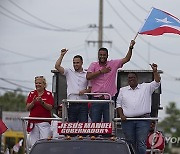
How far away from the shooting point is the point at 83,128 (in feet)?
43.9

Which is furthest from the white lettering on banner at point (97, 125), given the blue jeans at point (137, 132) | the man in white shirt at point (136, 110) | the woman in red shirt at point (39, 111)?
the woman in red shirt at point (39, 111)

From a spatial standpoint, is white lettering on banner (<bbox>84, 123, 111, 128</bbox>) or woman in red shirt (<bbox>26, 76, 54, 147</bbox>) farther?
woman in red shirt (<bbox>26, 76, 54, 147</bbox>)

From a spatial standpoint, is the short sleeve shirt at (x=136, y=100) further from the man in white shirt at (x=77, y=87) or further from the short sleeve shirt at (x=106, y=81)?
the man in white shirt at (x=77, y=87)

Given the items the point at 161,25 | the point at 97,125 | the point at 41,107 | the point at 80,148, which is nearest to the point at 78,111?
the point at 41,107

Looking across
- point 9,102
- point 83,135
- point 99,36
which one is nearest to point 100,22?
point 99,36

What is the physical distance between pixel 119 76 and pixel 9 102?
288 ft

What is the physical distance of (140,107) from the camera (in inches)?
555

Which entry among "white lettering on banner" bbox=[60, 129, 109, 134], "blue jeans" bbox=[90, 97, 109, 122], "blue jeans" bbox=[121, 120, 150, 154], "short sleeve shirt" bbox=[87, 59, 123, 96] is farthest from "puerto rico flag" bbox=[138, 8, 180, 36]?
"white lettering on banner" bbox=[60, 129, 109, 134]

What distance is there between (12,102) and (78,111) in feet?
304

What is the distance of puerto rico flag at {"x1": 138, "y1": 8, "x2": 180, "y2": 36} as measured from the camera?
626 inches

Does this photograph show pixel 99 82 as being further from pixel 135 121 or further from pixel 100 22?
pixel 100 22

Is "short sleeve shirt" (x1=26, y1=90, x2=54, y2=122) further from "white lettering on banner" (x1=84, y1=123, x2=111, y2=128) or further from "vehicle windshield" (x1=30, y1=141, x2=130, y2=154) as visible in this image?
"vehicle windshield" (x1=30, y1=141, x2=130, y2=154)

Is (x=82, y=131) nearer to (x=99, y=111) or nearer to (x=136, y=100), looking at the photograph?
(x=99, y=111)

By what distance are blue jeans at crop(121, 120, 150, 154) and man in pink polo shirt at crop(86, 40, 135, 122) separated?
43 centimetres
